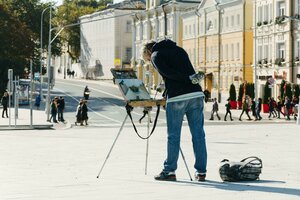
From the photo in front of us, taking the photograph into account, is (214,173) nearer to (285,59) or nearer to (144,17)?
(285,59)

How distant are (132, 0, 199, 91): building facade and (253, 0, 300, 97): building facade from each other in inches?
1025

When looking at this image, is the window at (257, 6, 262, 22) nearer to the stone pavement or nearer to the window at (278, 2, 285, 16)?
the window at (278, 2, 285, 16)

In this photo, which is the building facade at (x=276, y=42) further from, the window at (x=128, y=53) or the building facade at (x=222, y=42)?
the window at (x=128, y=53)

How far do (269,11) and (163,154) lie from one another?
61115 mm

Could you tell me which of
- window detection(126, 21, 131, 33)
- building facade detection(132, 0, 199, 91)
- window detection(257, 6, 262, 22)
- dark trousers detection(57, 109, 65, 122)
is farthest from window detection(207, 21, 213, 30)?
window detection(126, 21, 131, 33)

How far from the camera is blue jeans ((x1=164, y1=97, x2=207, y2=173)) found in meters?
12.8

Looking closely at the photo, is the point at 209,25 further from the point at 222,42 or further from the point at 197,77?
the point at 197,77

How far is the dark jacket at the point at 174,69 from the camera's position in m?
12.7

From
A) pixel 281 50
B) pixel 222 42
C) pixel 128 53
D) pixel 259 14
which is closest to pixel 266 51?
pixel 281 50

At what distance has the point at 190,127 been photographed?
1287 centimetres

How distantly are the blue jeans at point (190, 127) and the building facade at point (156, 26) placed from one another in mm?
92481

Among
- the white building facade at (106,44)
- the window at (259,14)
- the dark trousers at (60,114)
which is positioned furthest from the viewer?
the white building facade at (106,44)

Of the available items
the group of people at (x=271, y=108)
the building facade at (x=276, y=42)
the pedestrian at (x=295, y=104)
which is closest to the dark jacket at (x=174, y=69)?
the group of people at (x=271, y=108)

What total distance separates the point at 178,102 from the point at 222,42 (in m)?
82.7
